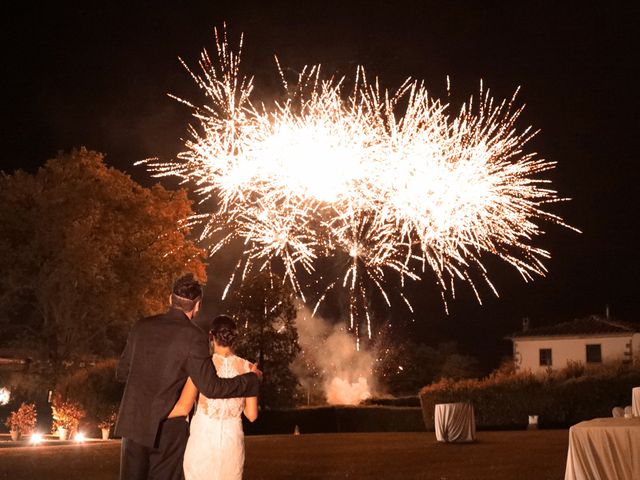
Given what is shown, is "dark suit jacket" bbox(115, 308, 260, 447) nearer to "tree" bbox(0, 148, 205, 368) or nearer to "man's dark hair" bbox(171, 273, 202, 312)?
"man's dark hair" bbox(171, 273, 202, 312)

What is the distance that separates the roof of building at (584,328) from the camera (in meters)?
48.4

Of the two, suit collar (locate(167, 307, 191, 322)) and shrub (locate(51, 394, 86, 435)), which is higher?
suit collar (locate(167, 307, 191, 322))

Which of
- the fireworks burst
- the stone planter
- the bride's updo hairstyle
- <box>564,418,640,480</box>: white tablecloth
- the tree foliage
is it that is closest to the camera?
the bride's updo hairstyle

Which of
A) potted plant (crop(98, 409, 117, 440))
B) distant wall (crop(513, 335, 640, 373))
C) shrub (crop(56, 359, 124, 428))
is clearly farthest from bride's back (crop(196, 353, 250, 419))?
distant wall (crop(513, 335, 640, 373))

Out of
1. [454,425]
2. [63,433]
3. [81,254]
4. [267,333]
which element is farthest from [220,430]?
[267,333]

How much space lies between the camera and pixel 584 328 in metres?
49.5

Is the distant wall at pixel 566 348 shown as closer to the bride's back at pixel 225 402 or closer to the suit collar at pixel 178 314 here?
the bride's back at pixel 225 402

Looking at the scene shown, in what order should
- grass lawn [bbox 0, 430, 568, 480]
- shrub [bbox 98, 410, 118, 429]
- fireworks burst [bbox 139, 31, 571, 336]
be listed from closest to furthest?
grass lawn [bbox 0, 430, 568, 480], fireworks burst [bbox 139, 31, 571, 336], shrub [bbox 98, 410, 118, 429]

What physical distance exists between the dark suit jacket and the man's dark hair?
0.11 metres

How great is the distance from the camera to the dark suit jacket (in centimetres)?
486

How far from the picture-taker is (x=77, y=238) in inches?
1132

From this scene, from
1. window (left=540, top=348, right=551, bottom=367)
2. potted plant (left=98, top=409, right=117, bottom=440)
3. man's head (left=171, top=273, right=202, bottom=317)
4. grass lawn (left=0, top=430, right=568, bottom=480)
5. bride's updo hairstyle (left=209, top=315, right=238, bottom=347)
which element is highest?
window (left=540, top=348, right=551, bottom=367)

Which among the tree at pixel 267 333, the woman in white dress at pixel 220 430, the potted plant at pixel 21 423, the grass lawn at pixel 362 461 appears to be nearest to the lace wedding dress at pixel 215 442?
the woman in white dress at pixel 220 430

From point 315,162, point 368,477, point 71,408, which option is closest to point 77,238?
point 71,408
